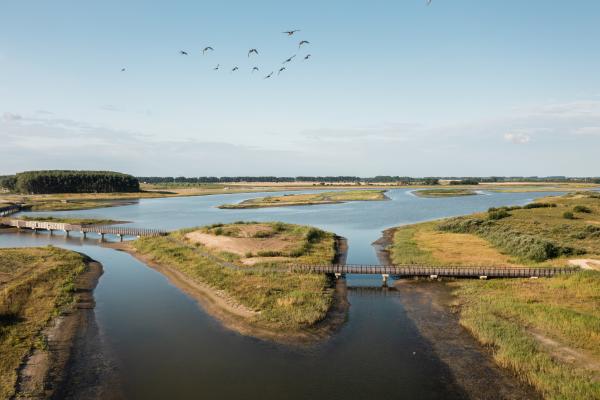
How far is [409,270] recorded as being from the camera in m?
43.7

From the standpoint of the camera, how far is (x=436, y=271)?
43188 mm

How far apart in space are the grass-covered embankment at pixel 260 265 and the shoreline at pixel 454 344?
796cm

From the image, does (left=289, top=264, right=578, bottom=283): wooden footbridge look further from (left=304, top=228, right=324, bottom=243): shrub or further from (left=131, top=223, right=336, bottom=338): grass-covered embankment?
(left=304, top=228, right=324, bottom=243): shrub

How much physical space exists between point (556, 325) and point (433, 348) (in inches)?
356

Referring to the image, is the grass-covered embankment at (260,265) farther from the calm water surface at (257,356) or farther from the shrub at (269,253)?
the calm water surface at (257,356)

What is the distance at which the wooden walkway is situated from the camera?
4072 centimetres

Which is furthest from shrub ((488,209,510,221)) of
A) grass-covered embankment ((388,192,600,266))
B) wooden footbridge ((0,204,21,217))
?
wooden footbridge ((0,204,21,217))

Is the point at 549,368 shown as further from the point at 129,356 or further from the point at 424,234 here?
the point at 424,234

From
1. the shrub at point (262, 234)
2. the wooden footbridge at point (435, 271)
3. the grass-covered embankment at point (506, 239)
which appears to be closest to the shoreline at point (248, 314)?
the wooden footbridge at point (435, 271)

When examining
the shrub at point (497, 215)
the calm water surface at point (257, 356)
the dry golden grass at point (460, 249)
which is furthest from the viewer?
the shrub at point (497, 215)

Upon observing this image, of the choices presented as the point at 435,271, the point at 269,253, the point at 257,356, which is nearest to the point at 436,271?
the point at 435,271

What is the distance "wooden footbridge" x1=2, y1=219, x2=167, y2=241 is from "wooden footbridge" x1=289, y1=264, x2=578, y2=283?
119ft

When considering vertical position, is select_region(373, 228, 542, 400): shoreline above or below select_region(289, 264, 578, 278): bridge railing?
below

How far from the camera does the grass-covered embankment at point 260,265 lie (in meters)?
32.2
